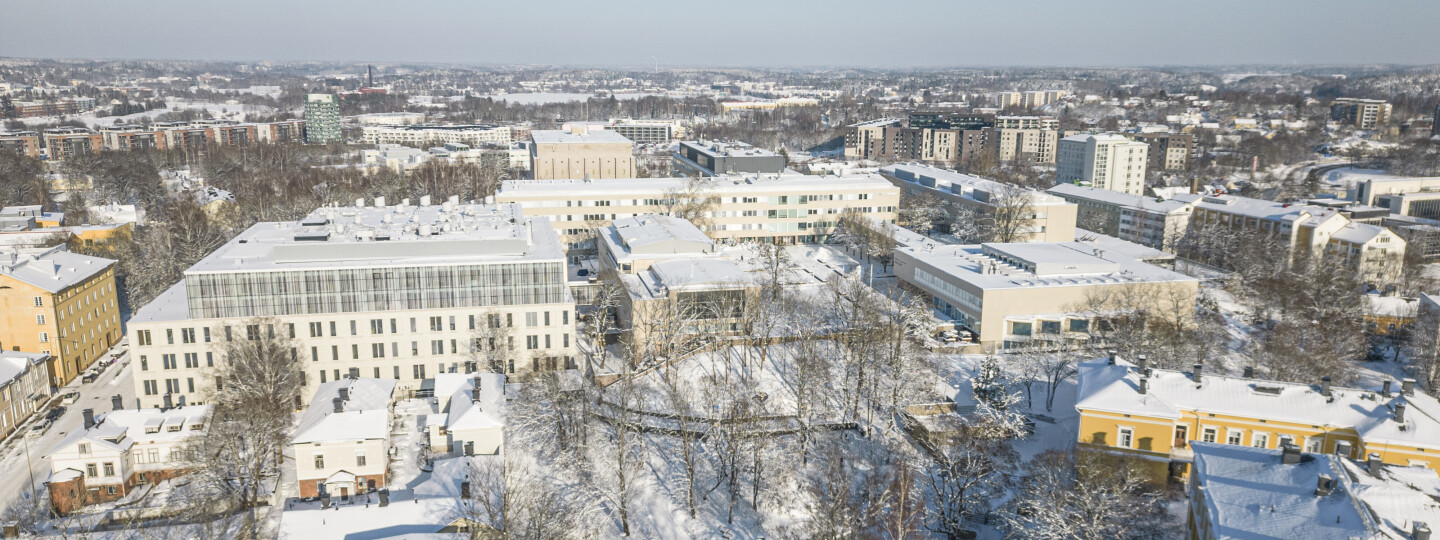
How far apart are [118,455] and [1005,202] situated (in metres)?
54.9

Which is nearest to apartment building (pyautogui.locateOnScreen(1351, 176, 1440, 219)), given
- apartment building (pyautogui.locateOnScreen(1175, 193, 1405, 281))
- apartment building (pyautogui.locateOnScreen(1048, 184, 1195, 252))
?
apartment building (pyautogui.locateOnScreen(1175, 193, 1405, 281))

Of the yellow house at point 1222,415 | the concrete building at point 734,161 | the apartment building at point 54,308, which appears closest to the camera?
the yellow house at point 1222,415

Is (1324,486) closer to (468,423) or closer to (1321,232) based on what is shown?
(468,423)

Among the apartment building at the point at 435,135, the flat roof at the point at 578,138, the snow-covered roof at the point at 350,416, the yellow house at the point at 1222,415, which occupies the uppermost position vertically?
the flat roof at the point at 578,138

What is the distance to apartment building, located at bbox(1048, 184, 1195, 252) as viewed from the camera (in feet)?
219

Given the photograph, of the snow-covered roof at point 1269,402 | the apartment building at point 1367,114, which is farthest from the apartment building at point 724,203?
the apartment building at point 1367,114

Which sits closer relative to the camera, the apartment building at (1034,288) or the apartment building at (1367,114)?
the apartment building at (1034,288)

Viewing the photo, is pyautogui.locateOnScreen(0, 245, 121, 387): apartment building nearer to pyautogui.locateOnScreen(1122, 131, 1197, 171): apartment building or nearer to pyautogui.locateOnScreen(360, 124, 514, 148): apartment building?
pyautogui.locateOnScreen(360, 124, 514, 148): apartment building

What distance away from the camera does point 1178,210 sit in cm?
6650

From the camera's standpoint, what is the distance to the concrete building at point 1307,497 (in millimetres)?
18969

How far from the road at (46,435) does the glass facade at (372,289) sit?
658 centimetres

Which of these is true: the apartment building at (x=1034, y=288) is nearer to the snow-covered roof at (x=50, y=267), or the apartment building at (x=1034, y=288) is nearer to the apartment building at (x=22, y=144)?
the snow-covered roof at (x=50, y=267)

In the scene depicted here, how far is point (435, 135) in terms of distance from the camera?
6014 inches

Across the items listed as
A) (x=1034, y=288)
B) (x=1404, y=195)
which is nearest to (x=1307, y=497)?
(x=1034, y=288)
